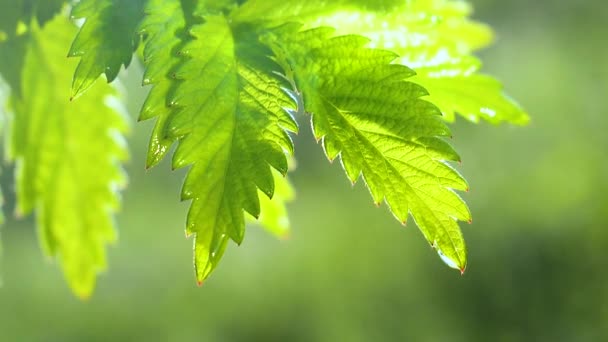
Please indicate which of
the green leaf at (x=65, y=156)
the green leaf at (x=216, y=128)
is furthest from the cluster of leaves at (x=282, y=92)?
the green leaf at (x=65, y=156)

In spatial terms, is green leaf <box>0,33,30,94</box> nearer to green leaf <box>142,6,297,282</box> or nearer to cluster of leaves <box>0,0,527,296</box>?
cluster of leaves <box>0,0,527,296</box>

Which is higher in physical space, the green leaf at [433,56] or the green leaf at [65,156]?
the green leaf at [433,56]

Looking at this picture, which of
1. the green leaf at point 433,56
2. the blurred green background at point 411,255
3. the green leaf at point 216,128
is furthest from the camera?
the blurred green background at point 411,255

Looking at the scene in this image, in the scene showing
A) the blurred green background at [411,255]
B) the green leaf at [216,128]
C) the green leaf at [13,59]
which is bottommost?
the blurred green background at [411,255]

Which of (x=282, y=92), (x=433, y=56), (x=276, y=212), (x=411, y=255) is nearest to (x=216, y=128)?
(x=282, y=92)

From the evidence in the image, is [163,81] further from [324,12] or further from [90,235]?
[90,235]

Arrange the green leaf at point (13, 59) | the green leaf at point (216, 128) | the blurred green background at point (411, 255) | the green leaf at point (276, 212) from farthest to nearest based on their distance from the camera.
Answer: the blurred green background at point (411, 255) < the green leaf at point (276, 212) < the green leaf at point (13, 59) < the green leaf at point (216, 128)

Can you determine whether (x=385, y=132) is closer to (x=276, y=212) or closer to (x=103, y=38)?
(x=103, y=38)

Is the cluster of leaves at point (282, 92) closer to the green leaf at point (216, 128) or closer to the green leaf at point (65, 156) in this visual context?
the green leaf at point (216, 128)
